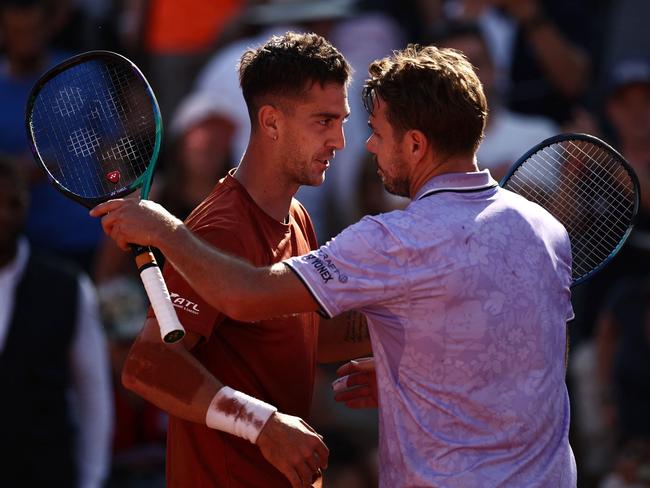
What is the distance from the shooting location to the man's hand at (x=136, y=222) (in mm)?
3770

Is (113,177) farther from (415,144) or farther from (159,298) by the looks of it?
(415,144)

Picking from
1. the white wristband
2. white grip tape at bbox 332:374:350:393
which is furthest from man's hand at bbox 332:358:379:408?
the white wristband

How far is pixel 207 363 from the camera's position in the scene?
414 centimetres

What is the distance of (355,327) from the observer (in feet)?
15.1

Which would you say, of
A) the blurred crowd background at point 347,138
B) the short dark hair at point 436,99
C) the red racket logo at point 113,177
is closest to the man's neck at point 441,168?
the short dark hair at point 436,99

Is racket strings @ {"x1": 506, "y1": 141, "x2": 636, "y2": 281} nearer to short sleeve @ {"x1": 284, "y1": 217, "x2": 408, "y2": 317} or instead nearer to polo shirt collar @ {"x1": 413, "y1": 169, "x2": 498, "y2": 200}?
polo shirt collar @ {"x1": 413, "y1": 169, "x2": 498, "y2": 200}

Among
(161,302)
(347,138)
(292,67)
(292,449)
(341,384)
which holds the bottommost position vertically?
(347,138)

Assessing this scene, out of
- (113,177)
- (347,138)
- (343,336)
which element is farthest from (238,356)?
(347,138)

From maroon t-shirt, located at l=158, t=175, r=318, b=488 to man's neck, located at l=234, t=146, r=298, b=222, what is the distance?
0.12ft

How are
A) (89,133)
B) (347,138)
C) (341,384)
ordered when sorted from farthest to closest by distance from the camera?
(347,138) → (89,133) → (341,384)

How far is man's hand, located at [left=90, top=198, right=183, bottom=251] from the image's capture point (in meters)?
3.77

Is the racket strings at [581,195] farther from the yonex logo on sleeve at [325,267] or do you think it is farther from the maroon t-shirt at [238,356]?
the yonex logo on sleeve at [325,267]

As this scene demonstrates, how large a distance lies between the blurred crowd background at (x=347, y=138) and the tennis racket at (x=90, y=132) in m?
2.44

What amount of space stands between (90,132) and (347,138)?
10.8 ft
